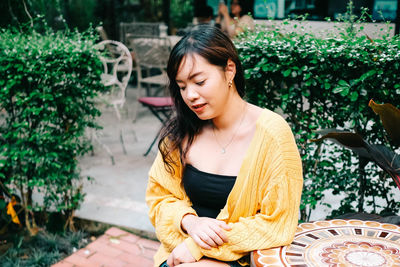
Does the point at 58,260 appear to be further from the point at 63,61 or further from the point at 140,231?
the point at 63,61

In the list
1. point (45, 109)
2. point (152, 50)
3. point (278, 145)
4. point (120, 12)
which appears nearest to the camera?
point (278, 145)

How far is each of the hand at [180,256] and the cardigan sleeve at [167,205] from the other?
0.08 m

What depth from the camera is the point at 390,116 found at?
1.97 m

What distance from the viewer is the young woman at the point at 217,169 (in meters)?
1.68

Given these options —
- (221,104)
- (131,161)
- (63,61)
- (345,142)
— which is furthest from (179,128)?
(131,161)

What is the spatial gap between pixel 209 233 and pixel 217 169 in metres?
0.30

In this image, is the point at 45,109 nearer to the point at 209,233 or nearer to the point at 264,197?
the point at 209,233

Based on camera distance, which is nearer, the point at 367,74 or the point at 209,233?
the point at 209,233

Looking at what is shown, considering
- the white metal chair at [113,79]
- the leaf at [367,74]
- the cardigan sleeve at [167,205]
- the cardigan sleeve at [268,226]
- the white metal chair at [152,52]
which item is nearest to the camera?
the cardigan sleeve at [268,226]

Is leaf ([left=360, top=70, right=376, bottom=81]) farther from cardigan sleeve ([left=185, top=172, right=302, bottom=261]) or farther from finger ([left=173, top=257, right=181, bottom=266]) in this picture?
finger ([left=173, top=257, right=181, bottom=266])

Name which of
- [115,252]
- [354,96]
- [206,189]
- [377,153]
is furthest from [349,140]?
[115,252]

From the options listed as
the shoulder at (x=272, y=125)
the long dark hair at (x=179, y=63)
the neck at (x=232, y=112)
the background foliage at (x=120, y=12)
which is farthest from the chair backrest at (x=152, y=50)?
the shoulder at (x=272, y=125)

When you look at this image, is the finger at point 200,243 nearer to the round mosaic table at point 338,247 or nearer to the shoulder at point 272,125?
the round mosaic table at point 338,247

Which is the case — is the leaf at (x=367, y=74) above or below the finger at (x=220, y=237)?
above
